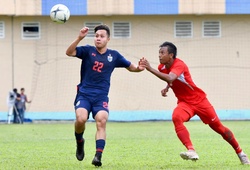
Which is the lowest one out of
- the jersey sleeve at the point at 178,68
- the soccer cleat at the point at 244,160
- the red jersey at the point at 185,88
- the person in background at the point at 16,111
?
the person in background at the point at 16,111

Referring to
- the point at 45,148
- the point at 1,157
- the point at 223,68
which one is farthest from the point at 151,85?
the point at 1,157

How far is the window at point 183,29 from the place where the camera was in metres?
36.6

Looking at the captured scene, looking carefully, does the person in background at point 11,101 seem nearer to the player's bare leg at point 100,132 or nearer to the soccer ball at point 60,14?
the soccer ball at point 60,14

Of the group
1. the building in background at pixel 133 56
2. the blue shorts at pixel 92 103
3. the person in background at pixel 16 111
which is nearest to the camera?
the blue shorts at pixel 92 103

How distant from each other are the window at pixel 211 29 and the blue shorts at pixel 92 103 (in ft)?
84.4

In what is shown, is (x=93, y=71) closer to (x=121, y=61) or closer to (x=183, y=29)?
(x=121, y=61)

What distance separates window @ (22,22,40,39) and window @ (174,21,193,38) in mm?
7030

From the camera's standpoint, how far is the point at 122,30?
120 ft

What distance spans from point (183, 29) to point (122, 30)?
123 inches

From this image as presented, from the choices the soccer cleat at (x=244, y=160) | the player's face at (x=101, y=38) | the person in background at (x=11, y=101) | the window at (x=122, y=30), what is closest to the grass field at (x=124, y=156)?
the soccer cleat at (x=244, y=160)

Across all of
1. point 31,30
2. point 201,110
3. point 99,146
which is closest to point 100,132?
point 99,146

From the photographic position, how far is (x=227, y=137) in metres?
11.7

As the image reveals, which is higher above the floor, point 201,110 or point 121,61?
point 121,61

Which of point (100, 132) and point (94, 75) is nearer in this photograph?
point (100, 132)
